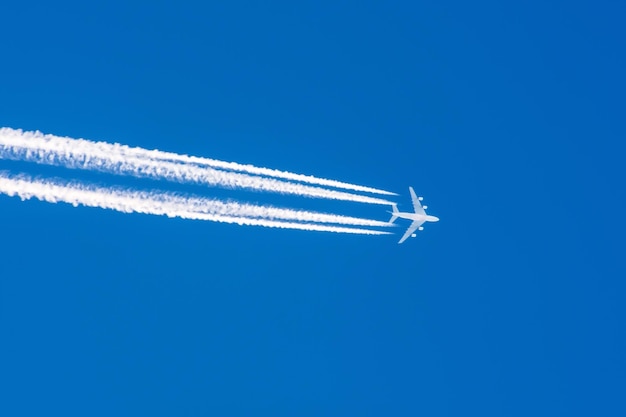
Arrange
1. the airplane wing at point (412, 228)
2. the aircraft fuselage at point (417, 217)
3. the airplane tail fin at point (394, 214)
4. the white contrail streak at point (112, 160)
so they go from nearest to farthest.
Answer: the white contrail streak at point (112, 160) → the airplane tail fin at point (394, 214) → the aircraft fuselage at point (417, 217) → the airplane wing at point (412, 228)

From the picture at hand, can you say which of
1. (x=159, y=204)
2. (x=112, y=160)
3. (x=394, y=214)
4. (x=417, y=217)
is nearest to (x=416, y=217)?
(x=417, y=217)

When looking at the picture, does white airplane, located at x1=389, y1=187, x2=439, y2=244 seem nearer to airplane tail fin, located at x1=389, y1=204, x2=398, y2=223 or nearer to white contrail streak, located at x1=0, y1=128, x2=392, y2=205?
airplane tail fin, located at x1=389, y1=204, x2=398, y2=223

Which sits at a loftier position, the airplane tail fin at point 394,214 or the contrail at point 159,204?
the airplane tail fin at point 394,214

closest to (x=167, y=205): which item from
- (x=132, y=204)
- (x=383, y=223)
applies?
(x=132, y=204)

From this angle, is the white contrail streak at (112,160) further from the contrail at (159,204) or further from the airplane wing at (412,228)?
the airplane wing at (412,228)

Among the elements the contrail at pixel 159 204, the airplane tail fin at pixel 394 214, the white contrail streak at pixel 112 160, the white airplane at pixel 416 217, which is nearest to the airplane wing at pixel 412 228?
the white airplane at pixel 416 217

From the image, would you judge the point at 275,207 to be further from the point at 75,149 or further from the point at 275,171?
the point at 75,149

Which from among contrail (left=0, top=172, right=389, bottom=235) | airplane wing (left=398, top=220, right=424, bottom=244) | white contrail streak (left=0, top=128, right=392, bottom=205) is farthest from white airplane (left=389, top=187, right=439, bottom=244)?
white contrail streak (left=0, top=128, right=392, bottom=205)
